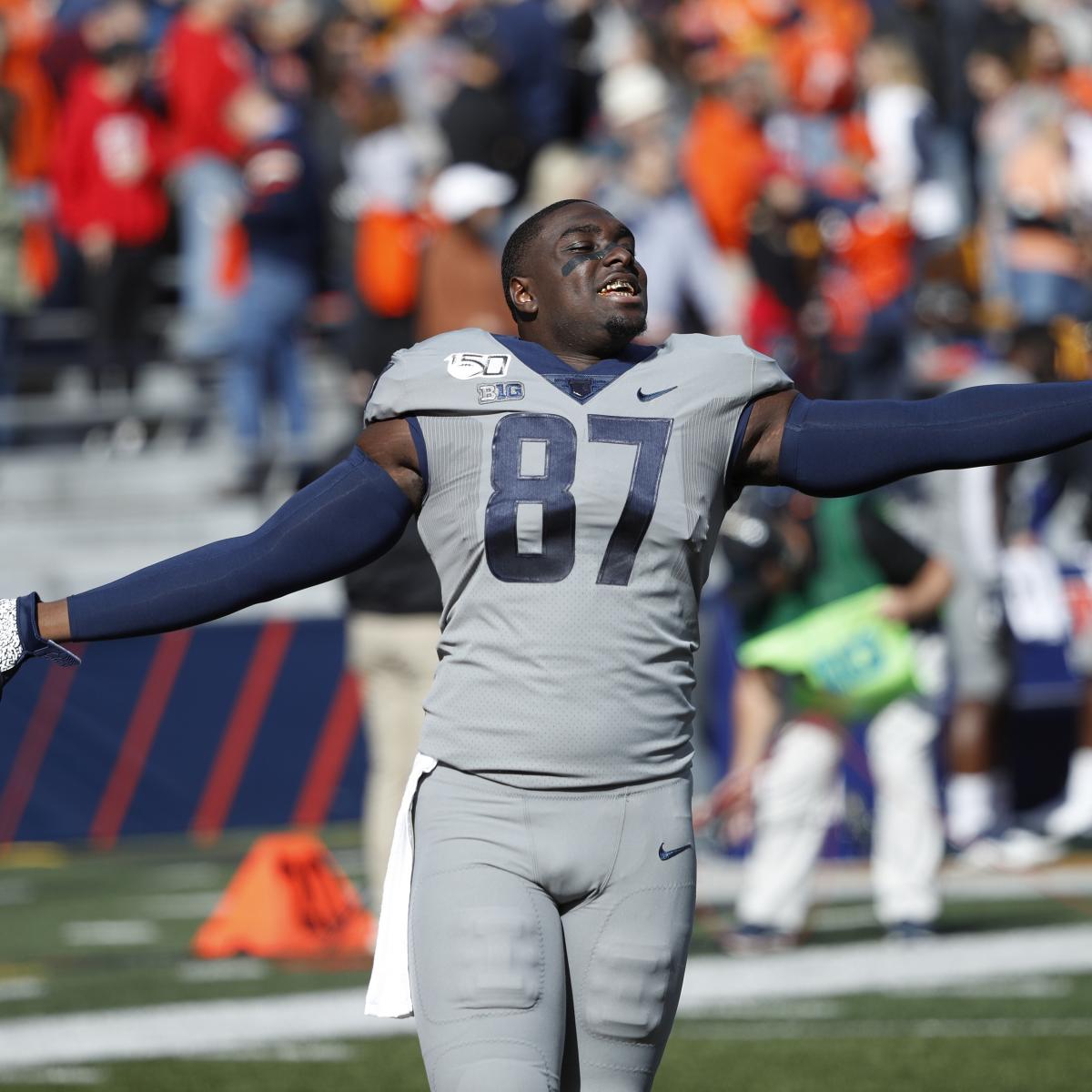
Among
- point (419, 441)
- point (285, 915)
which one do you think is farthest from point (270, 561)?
point (285, 915)

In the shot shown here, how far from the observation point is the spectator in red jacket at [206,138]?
14.0 meters

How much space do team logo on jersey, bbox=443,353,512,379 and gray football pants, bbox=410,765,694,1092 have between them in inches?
24.4

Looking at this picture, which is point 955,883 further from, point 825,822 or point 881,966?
point 881,966

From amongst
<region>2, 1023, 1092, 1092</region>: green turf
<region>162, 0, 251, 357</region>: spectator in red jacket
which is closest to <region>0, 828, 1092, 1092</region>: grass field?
<region>2, 1023, 1092, 1092</region>: green turf

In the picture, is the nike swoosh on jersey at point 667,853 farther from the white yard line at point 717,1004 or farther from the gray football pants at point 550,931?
the white yard line at point 717,1004

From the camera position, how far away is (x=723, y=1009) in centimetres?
774

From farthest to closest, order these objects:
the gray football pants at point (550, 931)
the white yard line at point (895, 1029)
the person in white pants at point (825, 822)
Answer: the person in white pants at point (825, 822) → the white yard line at point (895, 1029) → the gray football pants at point (550, 931)

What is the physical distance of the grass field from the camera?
674cm

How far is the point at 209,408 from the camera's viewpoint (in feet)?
49.0

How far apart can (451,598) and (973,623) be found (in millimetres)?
7615

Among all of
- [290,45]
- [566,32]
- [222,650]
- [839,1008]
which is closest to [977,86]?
[566,32]

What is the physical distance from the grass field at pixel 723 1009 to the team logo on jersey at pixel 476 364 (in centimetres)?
327

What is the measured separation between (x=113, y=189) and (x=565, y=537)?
1078 centimetres

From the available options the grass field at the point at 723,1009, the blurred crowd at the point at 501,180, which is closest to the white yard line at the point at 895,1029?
the grass field at the point at 723,1009
